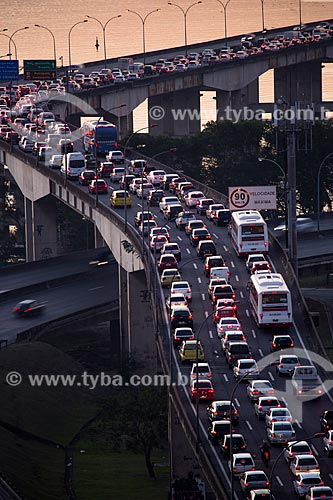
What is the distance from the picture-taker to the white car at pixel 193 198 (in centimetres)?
11556

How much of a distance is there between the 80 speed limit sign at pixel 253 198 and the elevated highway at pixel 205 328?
3.99 m

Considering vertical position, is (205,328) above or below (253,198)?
below

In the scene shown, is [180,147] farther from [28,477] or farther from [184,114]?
[28,477]

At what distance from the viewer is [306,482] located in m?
56.0

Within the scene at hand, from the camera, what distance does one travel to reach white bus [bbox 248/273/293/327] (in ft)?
Result: 265

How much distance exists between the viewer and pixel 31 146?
14350 cm

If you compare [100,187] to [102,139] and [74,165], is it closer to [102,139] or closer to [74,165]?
[74,165]

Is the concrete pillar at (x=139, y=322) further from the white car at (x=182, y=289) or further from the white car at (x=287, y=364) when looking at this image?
the white car at (x=287, y=364)

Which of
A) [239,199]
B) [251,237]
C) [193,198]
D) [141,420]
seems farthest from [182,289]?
[193,198]

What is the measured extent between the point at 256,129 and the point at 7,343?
208 feet

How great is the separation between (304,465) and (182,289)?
31.1 metres

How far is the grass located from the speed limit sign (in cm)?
2873

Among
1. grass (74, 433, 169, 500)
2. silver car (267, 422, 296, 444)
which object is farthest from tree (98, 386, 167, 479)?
silver car (267, 422, 296, 444)

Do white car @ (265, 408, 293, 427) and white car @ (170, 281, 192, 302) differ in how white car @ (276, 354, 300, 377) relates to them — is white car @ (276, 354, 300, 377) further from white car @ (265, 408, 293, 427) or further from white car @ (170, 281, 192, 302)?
white car @ (170, 281, 192, 302)
